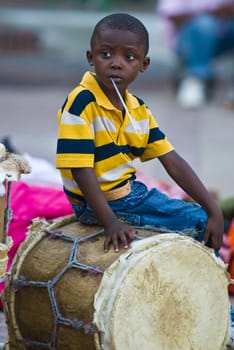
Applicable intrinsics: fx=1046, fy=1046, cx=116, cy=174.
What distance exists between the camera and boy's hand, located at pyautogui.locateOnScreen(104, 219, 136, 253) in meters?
3.64

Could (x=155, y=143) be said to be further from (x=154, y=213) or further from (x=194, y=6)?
(x=194, y=6)

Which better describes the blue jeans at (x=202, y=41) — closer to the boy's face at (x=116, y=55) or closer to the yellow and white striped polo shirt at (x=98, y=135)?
the yellow and white striped polo shirt at (x=98, y=135)

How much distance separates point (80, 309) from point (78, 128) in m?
0.65

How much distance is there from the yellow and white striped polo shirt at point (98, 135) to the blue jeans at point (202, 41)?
23.3ft

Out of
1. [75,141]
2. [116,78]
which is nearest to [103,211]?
[75,141]

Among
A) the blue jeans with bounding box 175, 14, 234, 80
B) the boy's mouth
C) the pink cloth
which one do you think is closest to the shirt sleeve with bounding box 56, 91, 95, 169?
the boy's mouth

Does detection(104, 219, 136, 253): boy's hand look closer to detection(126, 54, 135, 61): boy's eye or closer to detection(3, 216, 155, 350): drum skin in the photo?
detection(3, 216, 155, 350): drum skin

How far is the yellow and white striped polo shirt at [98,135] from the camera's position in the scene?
147 inches

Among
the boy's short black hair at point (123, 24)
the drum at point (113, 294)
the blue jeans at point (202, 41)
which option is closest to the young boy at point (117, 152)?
the boy's short black hair at point (123, 24)

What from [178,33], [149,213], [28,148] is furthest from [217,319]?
[178,33]

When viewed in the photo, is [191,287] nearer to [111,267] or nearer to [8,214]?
[111,267]

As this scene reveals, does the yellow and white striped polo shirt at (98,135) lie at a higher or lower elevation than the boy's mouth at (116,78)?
lower

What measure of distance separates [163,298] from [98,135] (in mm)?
645

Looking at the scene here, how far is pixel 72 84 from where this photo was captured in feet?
40.6
